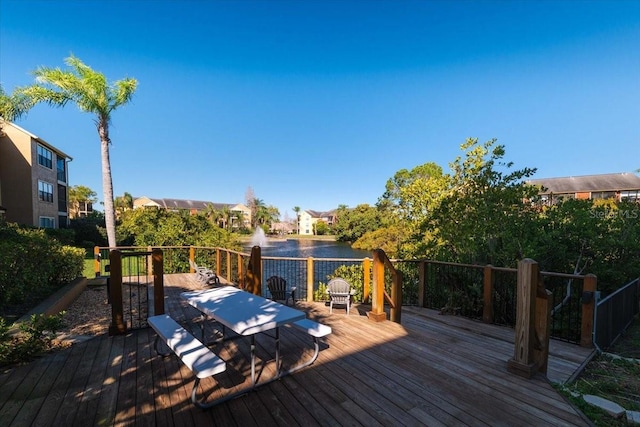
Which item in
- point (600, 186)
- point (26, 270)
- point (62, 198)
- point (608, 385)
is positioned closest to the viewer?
point (608, 385)

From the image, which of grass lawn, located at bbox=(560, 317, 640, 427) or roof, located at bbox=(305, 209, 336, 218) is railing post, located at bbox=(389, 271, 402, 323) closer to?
grass lawn, located at bbox=(560, 317, 640, 427)

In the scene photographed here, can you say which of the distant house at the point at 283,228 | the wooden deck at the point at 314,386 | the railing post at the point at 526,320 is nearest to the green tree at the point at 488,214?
the wooden deck at the point at 314,386

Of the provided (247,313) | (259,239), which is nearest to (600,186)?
(259,239)

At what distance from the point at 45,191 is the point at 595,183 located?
57538mm

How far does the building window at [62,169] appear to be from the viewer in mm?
23188

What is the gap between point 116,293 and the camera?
411 cm

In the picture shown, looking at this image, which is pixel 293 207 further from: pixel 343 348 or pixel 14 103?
pixel 343 348

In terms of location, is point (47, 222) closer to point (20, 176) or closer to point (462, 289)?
point (20, 176)

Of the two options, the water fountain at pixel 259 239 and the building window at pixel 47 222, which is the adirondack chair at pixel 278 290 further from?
the water fountain at pixel 259 239

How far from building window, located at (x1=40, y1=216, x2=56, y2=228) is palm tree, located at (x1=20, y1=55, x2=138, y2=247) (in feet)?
40.2

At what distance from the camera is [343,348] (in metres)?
3.74

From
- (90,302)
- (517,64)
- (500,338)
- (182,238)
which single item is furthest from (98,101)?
(517,64)

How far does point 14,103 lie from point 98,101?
353cm

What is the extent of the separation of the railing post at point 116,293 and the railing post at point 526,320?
5.17 metres
